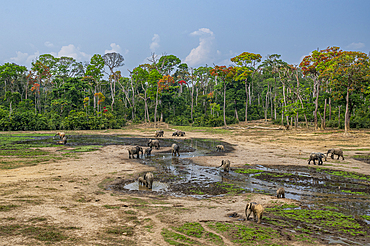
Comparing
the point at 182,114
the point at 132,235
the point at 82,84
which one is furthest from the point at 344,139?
the point at 82,84

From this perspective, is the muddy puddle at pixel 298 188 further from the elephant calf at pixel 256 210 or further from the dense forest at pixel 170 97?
the dense forest at pixel 170 97

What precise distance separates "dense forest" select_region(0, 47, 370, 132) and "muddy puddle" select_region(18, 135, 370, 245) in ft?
77.6

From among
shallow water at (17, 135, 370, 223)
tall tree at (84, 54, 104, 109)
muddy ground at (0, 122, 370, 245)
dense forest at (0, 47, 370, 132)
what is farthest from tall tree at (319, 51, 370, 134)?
tall tree at (84, 54, 104, 109)

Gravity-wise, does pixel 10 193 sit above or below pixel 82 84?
below

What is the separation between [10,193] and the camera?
8.53m

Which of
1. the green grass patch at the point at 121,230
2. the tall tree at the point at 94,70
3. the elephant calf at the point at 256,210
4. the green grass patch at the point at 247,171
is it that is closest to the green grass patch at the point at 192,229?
the green grass patch at the point at 121,230

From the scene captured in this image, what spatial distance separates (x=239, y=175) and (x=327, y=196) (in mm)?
4432

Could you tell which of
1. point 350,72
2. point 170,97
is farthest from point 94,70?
point 350,72

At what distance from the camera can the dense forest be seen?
38156 millimetres

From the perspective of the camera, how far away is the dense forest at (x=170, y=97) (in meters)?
38.2

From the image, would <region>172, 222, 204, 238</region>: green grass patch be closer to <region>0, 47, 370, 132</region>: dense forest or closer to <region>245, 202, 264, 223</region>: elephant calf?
<region>245, 202, 264, 223</region>: elephant calf

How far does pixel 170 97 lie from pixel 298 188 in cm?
5048

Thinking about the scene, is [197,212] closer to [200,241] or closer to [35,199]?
[200,241]

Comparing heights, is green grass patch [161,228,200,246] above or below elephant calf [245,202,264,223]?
below
